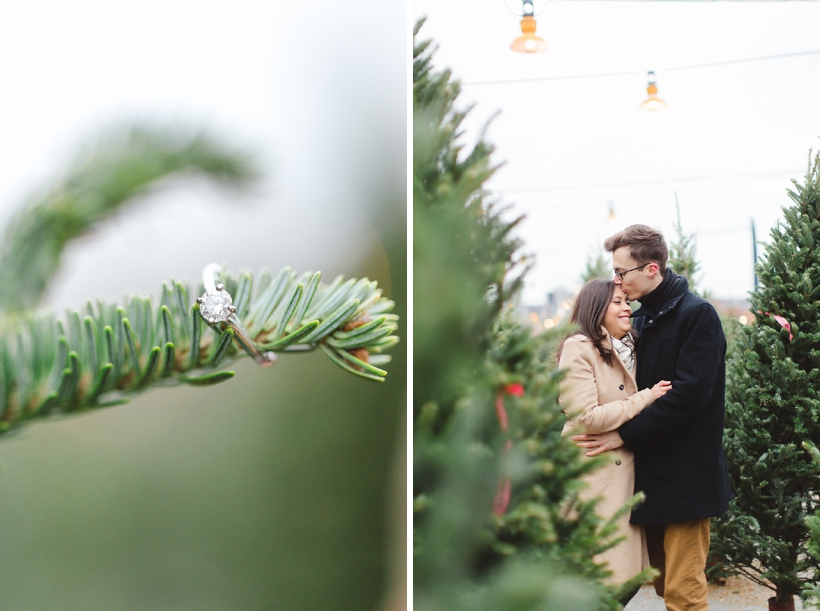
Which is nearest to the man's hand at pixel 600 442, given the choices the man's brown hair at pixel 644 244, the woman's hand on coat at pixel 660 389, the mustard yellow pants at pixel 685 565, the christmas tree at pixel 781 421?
the woman's hand on coat at pixel 660 389

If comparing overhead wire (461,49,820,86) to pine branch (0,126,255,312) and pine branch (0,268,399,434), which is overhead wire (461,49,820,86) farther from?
pine branch (0,268,399,434)

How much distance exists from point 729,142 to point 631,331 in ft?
1.73

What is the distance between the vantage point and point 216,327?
417 millimetres

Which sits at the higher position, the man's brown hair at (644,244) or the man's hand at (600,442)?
the man's brown hair at (644,244)

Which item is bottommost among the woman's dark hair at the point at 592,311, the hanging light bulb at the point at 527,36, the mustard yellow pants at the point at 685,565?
the mustard yellow pants at the point at 685,565

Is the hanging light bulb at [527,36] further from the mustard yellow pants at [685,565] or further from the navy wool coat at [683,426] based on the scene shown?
the mustard yellow pants at [685,565]

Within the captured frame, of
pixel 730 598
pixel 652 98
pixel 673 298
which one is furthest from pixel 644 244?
pixel 730 598

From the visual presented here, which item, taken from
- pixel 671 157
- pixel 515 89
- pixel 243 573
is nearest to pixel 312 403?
pixel 243 573

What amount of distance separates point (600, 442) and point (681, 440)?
0.65 ft

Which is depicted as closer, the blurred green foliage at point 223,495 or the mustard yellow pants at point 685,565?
the blurred green foliage at point 223,495

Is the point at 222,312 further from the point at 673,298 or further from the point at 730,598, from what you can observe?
the point at 730,598

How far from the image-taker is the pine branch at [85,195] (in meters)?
0.46

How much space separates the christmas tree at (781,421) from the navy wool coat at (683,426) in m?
0.31

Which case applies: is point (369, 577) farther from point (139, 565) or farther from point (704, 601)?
point (704, 601)
